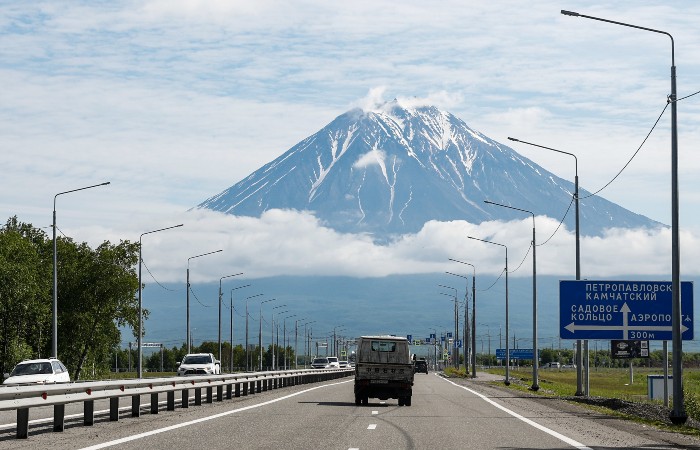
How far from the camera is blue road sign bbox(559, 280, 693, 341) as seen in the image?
43375 millimetres

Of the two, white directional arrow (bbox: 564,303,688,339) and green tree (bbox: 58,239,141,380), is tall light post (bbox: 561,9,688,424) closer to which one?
white directional arrow (bbox: 564,303,688,339)

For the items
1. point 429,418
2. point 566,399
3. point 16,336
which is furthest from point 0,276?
point 429,418

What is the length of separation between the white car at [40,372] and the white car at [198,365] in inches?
645

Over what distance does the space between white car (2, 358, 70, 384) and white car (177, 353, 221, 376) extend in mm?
16387

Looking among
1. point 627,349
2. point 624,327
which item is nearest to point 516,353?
point 627,349

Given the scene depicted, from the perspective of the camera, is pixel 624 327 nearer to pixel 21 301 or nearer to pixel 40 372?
pixel 40 372

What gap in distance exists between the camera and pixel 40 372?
46906 millimetres

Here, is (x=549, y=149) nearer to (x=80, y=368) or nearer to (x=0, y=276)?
(x=0, y=276)

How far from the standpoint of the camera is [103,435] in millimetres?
21984

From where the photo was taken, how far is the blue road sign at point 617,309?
1708 inches

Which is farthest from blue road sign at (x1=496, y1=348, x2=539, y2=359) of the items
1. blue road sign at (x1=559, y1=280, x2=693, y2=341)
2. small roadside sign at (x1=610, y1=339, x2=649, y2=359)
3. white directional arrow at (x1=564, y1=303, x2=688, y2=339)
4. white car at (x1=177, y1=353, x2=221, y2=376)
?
white directional arrow at (x1=564, y1=303, x2=688, y2=339)

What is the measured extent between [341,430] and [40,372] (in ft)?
82.6

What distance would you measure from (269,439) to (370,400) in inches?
892

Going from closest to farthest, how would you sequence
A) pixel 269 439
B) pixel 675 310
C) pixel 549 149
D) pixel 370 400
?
pixel 269 439 → pixel 675 310 → pixel 370 400 → pixel 549 149
